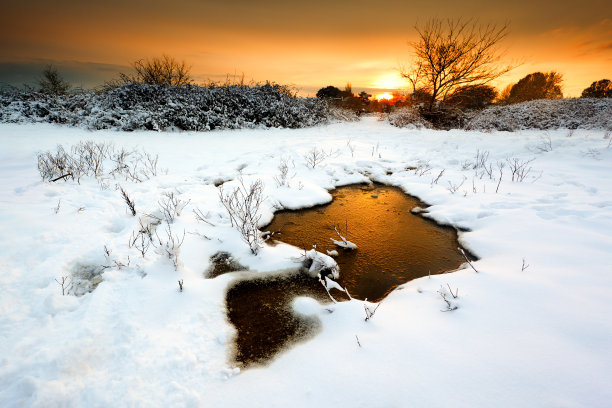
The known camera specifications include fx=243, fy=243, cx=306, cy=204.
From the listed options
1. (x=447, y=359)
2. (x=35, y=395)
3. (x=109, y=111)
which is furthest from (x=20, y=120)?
(x=447, y=359)

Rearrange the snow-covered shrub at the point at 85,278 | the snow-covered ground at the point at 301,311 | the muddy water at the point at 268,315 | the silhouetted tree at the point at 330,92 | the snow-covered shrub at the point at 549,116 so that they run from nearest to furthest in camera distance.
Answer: the snow-covered ground at the point at 301,311, the muddy water at the point at 268,315, the snow-covered shrub at the point at 85,278, the snow-covered shrub at the point at 549,116, the silhouetted tree at the point at 330,92

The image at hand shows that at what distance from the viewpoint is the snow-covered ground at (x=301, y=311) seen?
5.24 feet

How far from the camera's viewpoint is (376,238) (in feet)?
12.3

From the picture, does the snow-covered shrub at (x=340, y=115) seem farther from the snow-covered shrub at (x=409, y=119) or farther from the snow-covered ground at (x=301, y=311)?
the snow-covered ground at (x=301, y=311)

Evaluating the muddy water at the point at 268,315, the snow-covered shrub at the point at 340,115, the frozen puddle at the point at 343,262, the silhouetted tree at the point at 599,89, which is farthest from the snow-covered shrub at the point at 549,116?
the muddy water at the point at 268,315

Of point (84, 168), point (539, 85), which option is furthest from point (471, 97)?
point (539, 85)

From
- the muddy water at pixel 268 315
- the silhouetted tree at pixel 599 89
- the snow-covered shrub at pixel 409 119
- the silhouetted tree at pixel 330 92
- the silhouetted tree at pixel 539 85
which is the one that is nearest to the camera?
the muddy water at pixel 268 315

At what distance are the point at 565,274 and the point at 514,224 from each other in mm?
1286

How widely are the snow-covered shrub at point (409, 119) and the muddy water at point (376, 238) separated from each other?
946cm

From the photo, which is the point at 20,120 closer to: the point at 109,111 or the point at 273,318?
the point at 109,111

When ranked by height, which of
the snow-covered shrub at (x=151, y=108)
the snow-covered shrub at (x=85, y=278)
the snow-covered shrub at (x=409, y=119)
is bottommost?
the snow-covered shrub at (x=85, y=278)

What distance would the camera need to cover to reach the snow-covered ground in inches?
62.8

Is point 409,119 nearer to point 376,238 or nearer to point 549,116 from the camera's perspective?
point 549,116

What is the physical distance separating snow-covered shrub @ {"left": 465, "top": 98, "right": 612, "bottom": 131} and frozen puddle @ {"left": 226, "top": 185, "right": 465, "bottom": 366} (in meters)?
10.2
